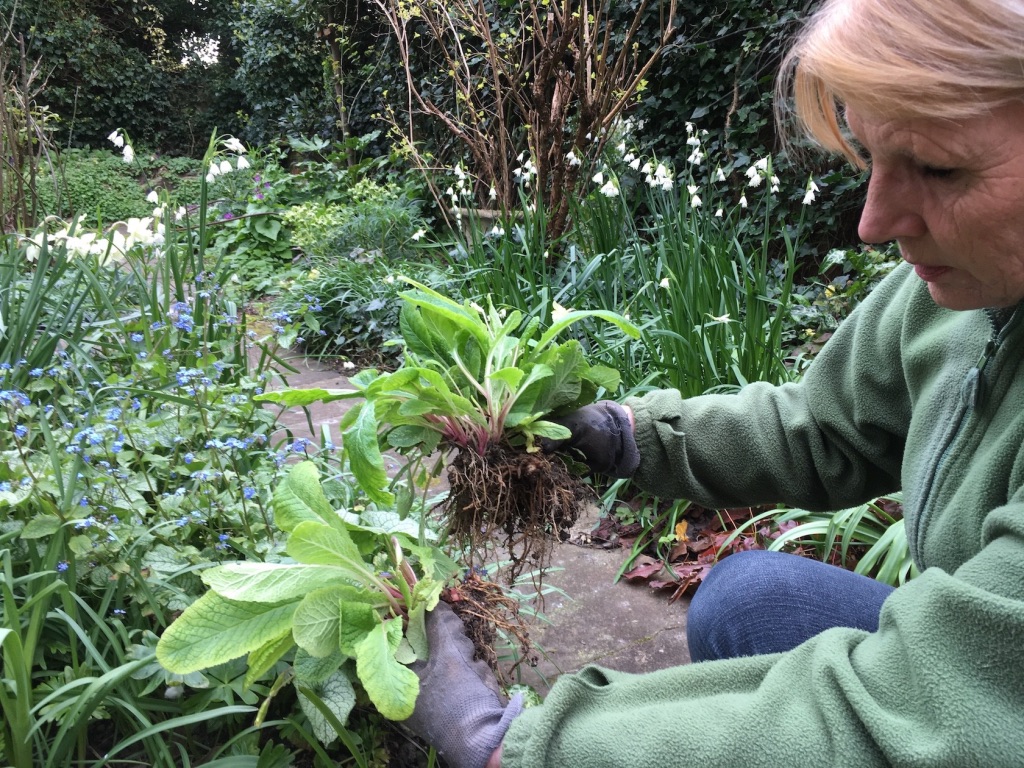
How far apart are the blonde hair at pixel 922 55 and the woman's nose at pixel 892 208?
0.10 metres

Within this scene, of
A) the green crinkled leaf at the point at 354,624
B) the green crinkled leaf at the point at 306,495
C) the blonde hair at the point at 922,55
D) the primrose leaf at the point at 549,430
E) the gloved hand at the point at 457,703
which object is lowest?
the gloved hand at the point at 457,703

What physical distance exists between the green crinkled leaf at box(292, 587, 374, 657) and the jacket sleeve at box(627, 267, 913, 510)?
0.67m

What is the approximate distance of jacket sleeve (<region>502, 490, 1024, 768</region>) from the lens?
0.72 m

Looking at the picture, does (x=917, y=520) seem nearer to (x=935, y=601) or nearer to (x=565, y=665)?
(x=935, y=601)

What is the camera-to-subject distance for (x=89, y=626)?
1.47 metres

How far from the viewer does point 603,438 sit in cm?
146

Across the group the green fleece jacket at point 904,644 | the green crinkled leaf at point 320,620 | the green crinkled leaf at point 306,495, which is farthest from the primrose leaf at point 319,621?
the green fleece jacket at point 904,644

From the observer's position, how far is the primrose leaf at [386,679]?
40.0 inches

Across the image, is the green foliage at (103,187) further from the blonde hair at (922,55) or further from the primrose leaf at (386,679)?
the blonde hair at (922,55)

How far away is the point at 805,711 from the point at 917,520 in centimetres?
40

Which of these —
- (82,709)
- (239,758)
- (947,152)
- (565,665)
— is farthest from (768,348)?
(82,709)

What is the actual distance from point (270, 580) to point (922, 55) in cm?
110

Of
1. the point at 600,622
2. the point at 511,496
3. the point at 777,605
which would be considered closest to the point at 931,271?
the point at 777,605

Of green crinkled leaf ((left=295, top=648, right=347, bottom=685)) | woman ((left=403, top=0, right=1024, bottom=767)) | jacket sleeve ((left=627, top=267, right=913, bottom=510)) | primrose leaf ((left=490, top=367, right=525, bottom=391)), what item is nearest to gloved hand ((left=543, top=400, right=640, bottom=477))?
jacket sleeve ((left=627, top=267, right=913, bottom=510))
